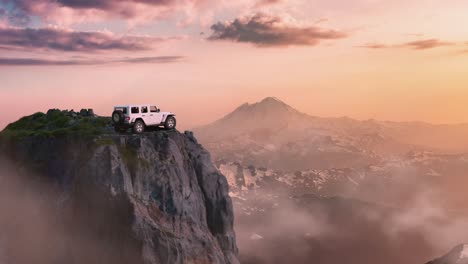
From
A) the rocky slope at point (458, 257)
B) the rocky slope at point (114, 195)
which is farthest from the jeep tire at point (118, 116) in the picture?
the rocky slope at point (458, 257)

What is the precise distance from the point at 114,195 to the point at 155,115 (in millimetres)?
20159

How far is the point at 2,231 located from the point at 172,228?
128 ft

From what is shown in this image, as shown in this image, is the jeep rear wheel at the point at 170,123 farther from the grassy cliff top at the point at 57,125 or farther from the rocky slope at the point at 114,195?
the grassy cliff top at the point at 57,125

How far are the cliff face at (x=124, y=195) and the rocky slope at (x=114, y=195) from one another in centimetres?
21

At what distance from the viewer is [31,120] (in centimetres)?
12900

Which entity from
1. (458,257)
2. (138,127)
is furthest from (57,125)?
(458,257)

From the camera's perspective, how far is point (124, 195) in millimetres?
98875

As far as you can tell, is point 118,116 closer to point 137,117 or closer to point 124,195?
point 137,117

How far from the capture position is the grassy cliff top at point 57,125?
110438mm

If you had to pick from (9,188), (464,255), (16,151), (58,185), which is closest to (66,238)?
(58,185)

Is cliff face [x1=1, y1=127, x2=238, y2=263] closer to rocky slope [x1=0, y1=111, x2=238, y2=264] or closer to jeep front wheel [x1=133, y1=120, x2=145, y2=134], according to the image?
rocky slope [x1=0, y1=111, x2=238, y2=264]

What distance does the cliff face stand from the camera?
98250 millimetres

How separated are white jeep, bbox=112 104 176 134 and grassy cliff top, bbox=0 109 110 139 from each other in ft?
33.9

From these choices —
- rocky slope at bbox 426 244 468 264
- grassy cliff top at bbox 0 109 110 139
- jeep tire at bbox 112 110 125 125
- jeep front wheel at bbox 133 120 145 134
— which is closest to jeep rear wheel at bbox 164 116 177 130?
jeep front wheel at bbox 133 120 145 134
